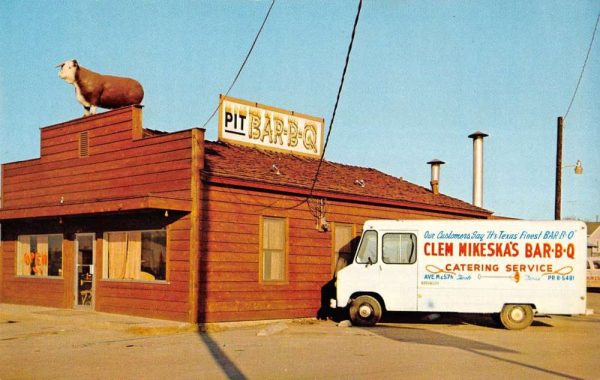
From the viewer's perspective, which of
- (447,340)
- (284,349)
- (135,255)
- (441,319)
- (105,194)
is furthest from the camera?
(441,319)

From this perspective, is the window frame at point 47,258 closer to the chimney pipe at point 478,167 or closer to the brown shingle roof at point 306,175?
the brown shingle roof at point 306,175

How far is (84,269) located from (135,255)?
7.82 ft

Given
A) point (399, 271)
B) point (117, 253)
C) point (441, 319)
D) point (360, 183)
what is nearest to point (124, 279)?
point (117, 253)

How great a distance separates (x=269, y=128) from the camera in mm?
22031

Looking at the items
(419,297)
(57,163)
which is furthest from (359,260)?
(57,163)

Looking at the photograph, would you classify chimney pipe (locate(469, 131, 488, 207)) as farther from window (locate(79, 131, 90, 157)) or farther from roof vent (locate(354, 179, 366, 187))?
window (locate(79, 131, 90, 157))

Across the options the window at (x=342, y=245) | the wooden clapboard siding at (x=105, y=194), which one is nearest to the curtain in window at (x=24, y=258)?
the wooden clapboard siding at (x=105, y=194)

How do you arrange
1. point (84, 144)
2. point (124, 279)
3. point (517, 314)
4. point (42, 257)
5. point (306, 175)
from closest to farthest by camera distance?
1. point (517, 314)
2. point (124, 279)
3. point (84, 144)
4. point (306, 175)
5. point (42, 257)

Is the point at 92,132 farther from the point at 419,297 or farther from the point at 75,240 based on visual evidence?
the point at 419,297

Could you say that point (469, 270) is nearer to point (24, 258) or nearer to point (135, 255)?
point (135, 255)

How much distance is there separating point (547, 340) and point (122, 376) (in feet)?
29.7

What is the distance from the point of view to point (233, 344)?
13.4m

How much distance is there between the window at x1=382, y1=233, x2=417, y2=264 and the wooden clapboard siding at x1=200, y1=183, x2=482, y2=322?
2.55 metres

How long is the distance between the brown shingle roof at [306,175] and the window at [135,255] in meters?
2.36
